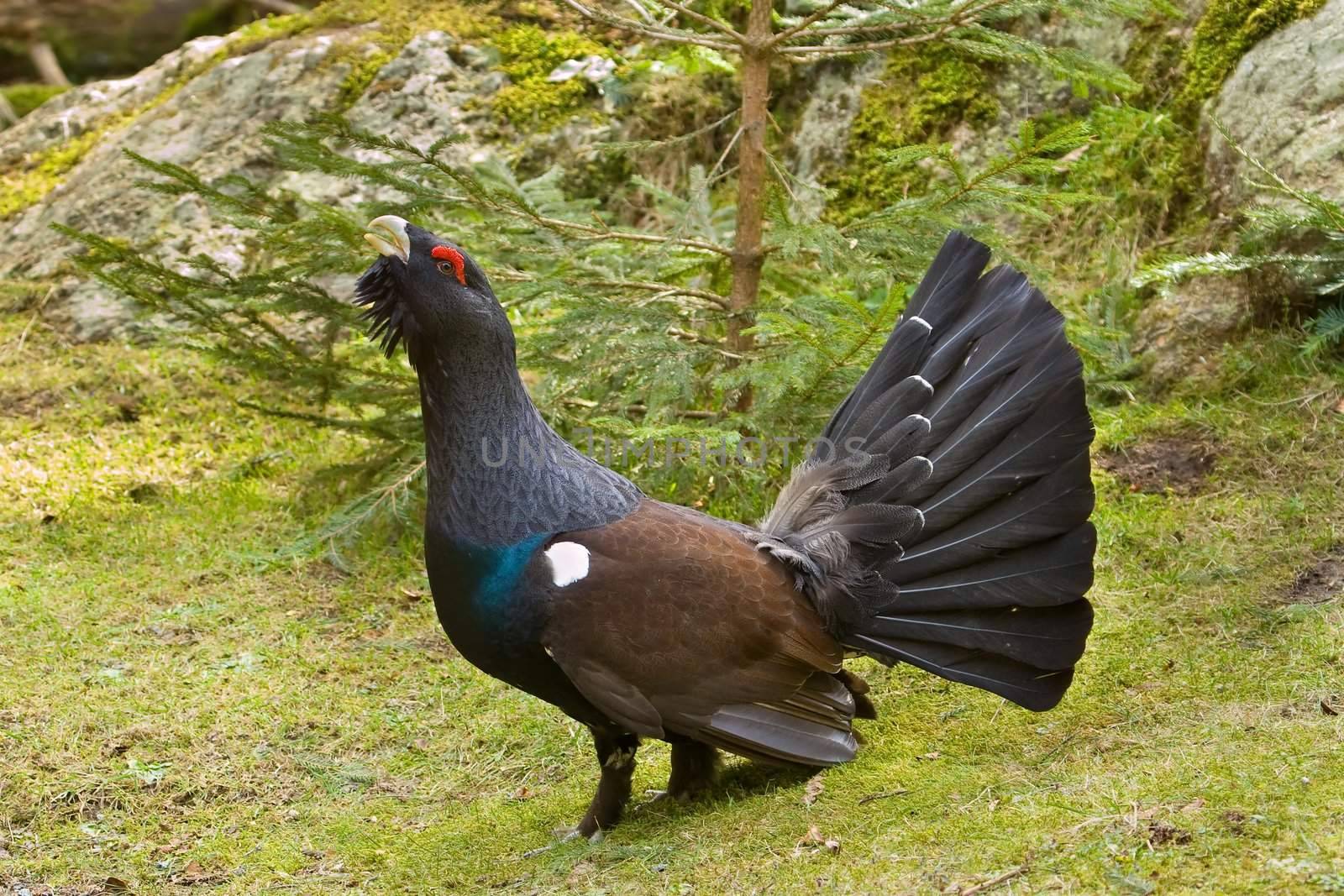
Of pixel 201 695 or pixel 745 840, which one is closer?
pixel 745 840

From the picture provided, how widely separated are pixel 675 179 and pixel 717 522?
16.6 ft

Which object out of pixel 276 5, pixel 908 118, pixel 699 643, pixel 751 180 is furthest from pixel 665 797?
pixel 276 5

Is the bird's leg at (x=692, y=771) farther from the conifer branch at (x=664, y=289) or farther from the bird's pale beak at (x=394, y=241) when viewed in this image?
the conifer branch at (x=664, y=289)

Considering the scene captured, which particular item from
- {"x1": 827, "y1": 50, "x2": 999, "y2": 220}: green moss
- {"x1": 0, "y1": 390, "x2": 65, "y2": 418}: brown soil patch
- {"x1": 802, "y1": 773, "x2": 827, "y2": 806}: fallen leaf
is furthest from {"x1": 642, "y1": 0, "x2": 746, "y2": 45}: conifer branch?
{"x1": 0, "y1": 390, "x2": 65, "y2": 418}: brown soil patch

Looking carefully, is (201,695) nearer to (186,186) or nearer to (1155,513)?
(186,186)

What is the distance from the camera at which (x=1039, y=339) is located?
13.3 ft

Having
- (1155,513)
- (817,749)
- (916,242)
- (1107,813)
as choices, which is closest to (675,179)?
(916,242)

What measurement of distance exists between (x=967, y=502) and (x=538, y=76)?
625 cm

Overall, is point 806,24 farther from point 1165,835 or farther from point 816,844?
point 1165,835

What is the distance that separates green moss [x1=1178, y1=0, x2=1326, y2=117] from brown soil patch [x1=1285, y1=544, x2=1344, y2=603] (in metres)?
3.21

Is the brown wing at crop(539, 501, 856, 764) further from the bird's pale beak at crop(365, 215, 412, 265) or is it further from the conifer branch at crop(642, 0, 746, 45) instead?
the conifer branch at crop(642, 0, 746, 45)

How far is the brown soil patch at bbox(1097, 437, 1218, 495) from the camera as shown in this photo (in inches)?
240

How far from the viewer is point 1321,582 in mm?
4949

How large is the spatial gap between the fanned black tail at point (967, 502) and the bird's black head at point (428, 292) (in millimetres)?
1238
